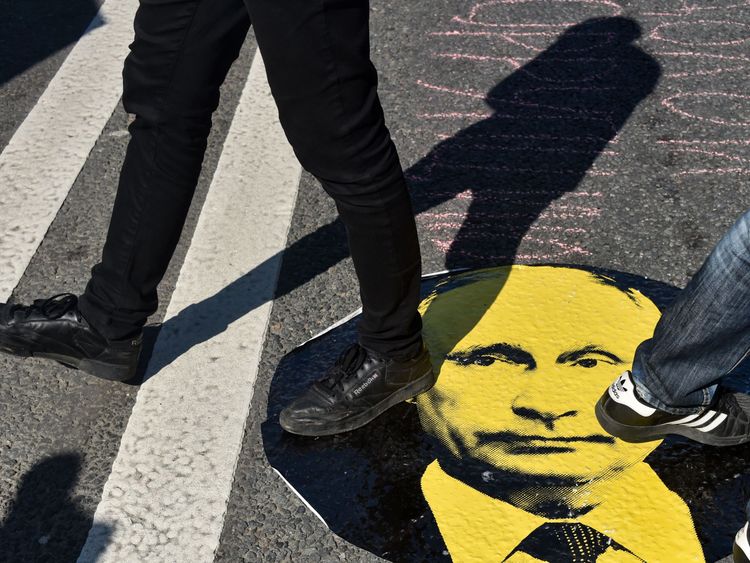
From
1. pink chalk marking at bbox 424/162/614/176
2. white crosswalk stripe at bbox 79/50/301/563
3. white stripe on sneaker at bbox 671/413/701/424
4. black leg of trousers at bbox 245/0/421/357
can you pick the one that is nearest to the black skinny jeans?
black leg of trousers at bbox 245/0/421/357

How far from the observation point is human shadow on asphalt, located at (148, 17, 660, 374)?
327 cm

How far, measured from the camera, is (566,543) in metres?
2.38

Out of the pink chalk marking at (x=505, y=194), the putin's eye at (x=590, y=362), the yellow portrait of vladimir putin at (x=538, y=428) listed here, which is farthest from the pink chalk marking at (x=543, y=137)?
the putin's eye at (x=590, y=362)

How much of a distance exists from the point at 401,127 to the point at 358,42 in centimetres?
192

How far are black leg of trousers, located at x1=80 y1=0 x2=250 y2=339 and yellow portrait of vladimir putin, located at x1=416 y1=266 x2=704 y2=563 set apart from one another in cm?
84

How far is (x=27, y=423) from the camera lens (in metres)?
2.78

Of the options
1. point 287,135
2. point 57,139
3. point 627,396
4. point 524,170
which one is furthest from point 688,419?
point 57,139

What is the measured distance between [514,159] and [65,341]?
1.82 meters

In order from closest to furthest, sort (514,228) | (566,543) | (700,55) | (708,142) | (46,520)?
(566,543) < (46,520) < (514,228) < (708,142) < (700,55)

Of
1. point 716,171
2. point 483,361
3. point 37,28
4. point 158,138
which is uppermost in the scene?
point 158,138

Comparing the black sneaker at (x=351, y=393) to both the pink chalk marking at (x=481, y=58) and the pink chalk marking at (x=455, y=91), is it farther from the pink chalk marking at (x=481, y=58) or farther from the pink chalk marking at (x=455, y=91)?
the pink chalk marking at (x=481, y=58)

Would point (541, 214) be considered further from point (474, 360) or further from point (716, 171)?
point (474, 360)

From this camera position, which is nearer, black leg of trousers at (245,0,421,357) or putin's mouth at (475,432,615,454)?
black leg of trousers at (245,0,421,357)

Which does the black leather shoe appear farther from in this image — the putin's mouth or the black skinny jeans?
the putin's mouth
